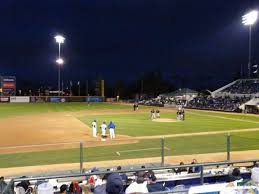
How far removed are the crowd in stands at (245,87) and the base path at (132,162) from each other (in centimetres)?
4630

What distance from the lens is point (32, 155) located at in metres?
20.0

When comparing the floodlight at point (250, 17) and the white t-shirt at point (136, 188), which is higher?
the floodlight at point (250, 17)

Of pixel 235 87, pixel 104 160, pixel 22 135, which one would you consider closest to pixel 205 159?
pixel 104 160

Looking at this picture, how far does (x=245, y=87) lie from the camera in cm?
6850

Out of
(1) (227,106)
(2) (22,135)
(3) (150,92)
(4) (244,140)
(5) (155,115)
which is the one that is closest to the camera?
(4) (244,140)

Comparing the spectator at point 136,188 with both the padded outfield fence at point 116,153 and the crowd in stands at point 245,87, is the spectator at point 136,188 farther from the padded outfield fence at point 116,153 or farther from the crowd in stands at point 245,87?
the crowd in stands at point 245,87

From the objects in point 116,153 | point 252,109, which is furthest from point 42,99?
point 116,153

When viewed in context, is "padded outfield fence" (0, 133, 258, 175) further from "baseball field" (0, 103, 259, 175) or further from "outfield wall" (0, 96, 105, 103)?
"outfield wall" (0, 96, 105, 103)

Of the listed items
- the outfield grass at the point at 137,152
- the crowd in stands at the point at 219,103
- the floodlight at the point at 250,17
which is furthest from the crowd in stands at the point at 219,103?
the outfield grass at the point at 137,152

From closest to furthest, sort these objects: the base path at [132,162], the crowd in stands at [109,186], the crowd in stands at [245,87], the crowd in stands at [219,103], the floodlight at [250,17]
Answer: the crowd in stands at [109,186] < the base path at [132,162] < the floodlight at [250,17] < the crowd in stands at [219,103] < the crowd in stands at [245,87]

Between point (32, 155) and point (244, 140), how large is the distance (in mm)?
14483

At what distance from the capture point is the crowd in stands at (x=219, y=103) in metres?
59.0

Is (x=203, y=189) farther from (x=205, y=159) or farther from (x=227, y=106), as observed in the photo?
(x=227, y=106)

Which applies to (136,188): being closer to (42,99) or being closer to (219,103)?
(219,103)
